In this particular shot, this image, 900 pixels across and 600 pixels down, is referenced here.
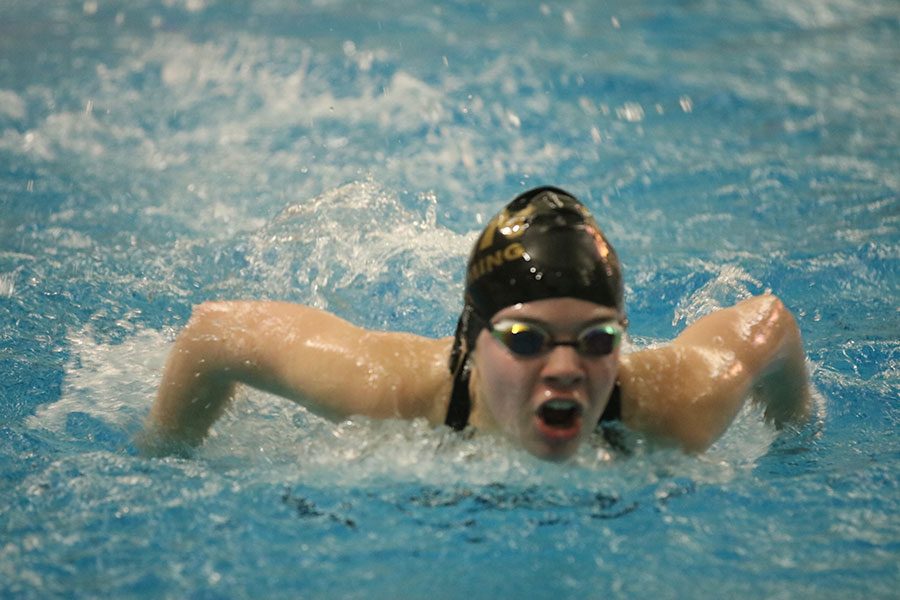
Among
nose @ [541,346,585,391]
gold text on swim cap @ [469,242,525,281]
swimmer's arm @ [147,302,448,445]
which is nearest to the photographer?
nose @ [541,346,585,391]

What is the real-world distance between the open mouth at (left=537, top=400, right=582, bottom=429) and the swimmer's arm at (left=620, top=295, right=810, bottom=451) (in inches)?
11.5

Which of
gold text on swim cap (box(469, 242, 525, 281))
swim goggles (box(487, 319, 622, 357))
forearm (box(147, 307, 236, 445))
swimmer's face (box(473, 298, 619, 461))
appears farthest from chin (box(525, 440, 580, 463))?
forearm (box(147, 307, 236, 445))

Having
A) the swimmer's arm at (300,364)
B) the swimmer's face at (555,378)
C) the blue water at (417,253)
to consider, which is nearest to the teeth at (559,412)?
the swimmer's face at (555,378)

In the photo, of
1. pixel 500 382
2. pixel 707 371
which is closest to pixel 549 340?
pixel 500 382

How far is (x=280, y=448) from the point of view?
3.28 metres

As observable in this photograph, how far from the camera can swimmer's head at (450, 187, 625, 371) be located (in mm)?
2713

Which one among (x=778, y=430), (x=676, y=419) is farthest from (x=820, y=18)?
(x=676, y=419)

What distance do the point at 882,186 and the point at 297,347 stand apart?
13.3 ft

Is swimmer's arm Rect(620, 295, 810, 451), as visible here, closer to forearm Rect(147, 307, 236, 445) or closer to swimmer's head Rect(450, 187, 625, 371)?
swimmer's head Rect(450, 187, 625, 371)

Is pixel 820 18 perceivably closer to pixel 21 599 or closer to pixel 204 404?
pixel 204 404

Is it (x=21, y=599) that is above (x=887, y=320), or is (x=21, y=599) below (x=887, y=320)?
below

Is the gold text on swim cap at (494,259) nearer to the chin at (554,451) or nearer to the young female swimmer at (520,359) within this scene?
the young female swimmer at (520,359)

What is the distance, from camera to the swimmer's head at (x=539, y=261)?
107 inches

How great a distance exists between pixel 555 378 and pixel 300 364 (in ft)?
2.36
